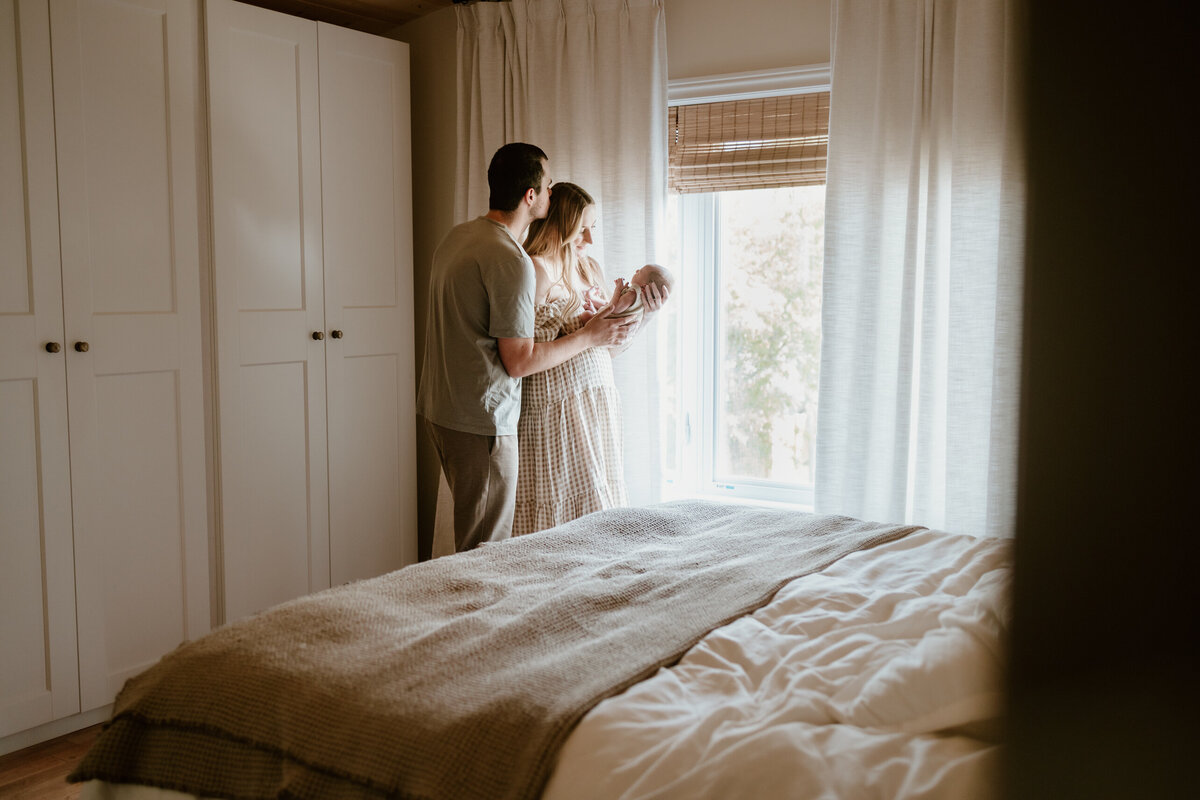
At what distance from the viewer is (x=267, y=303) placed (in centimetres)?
315

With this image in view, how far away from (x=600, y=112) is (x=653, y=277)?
0.81 meters

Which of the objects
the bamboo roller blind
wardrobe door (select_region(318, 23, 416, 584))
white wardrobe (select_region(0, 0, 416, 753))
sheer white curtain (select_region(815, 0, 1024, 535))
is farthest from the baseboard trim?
the bamboo roller blind

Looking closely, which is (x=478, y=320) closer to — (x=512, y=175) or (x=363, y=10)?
(x=512, y=175)

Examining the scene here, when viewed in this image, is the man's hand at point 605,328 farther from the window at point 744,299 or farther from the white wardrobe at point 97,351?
the white wardrobe at point 97,351

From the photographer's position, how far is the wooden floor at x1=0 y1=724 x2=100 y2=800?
232cm

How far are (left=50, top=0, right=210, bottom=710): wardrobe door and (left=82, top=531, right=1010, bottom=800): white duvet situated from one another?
149cm

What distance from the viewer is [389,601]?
65.1 inches

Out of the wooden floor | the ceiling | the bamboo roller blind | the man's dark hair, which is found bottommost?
the wooden floor

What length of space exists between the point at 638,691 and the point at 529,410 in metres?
1.65

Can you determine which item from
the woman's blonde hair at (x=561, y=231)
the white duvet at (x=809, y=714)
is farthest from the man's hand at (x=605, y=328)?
the white duvet at (x=809, y=714)

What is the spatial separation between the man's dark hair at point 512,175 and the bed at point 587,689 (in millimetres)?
1195

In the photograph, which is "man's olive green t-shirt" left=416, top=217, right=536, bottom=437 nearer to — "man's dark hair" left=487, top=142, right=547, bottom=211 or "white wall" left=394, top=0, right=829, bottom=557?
"man's dark hair" left=487, top=142, right=547, bottom=211

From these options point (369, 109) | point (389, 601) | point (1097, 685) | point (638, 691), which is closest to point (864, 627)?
point (638, 691)

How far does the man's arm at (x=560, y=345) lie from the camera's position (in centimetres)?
261
